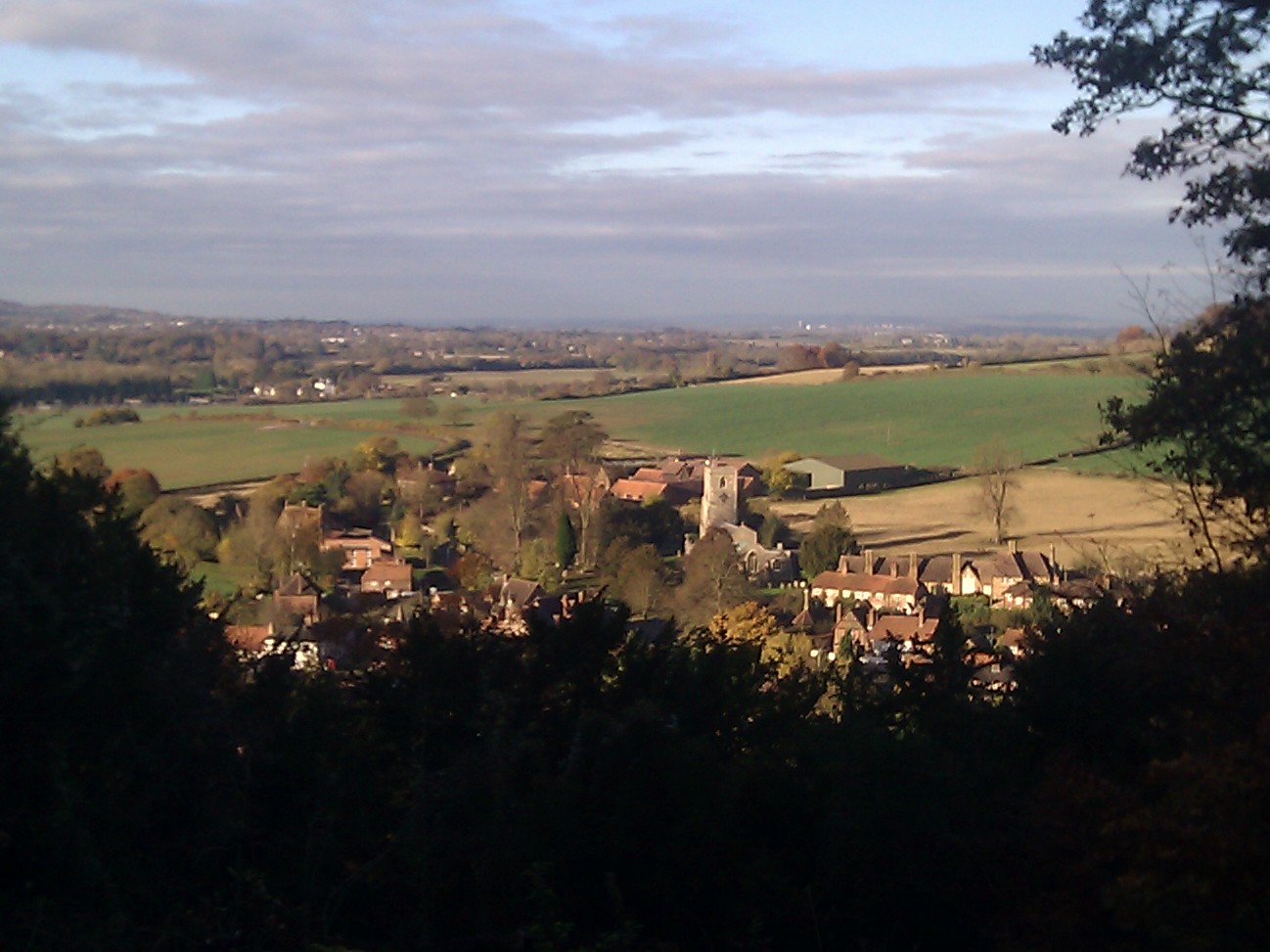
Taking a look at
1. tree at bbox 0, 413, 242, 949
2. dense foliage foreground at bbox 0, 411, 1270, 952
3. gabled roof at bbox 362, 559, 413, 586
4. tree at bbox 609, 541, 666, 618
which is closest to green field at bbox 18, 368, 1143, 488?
gabled roof at bbox 362, 559, 413, 586

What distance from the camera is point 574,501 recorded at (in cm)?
2667

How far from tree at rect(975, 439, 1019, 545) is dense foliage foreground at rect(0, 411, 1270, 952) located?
20.3 metres

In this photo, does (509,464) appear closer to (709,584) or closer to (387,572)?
(387,572)

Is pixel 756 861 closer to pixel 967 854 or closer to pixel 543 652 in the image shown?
pixel 967 854

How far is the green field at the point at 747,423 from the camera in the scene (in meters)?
24.6

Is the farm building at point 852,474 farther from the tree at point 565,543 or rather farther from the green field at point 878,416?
the tree at point 565,543

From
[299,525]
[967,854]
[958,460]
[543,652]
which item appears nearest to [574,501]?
[299,525]

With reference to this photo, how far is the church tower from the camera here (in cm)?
2841

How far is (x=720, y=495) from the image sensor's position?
2888 cm

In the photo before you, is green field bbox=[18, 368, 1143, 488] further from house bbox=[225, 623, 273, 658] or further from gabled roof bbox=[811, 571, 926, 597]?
house bbox=[225, 623, 273, 658]

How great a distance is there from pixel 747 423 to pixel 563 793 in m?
37.2

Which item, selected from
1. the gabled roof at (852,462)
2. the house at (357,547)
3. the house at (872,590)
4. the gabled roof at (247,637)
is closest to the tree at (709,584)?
the house at (872,590)

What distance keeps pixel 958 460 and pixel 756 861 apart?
3088 centimetres

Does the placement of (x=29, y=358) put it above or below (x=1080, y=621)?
above
